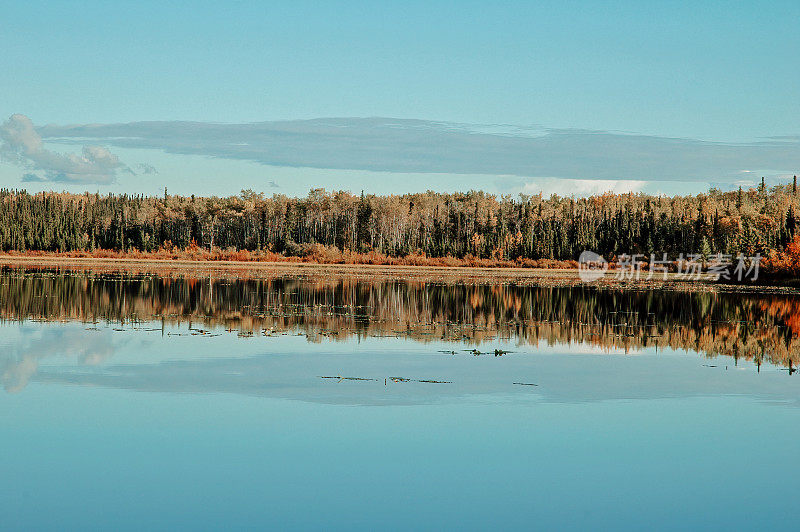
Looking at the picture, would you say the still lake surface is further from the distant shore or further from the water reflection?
the distant shore

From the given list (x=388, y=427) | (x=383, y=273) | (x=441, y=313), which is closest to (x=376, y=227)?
(x=383, y=273)

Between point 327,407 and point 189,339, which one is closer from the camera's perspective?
point 327,407

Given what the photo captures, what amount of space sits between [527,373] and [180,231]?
292 ft

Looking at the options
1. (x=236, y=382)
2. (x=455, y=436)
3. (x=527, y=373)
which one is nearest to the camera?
(x=455, y=436)

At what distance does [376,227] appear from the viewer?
95.6m

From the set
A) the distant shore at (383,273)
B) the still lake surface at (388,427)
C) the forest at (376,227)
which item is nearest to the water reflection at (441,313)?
the still lake surface at (388,427)

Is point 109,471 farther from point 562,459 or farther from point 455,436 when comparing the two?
point 562,459

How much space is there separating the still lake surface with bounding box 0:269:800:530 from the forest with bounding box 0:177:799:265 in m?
60.2

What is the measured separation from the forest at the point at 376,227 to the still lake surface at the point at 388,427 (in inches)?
2370

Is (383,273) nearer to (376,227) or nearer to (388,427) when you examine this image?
(376,227)

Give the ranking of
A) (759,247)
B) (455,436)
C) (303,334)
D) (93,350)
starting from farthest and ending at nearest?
(759,247) < (303,334) < (93,350) < (455,436)

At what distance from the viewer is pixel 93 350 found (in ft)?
49.1

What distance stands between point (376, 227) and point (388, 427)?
86.2 m

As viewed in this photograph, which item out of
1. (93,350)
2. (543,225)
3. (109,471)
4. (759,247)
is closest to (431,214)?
(543,225)
